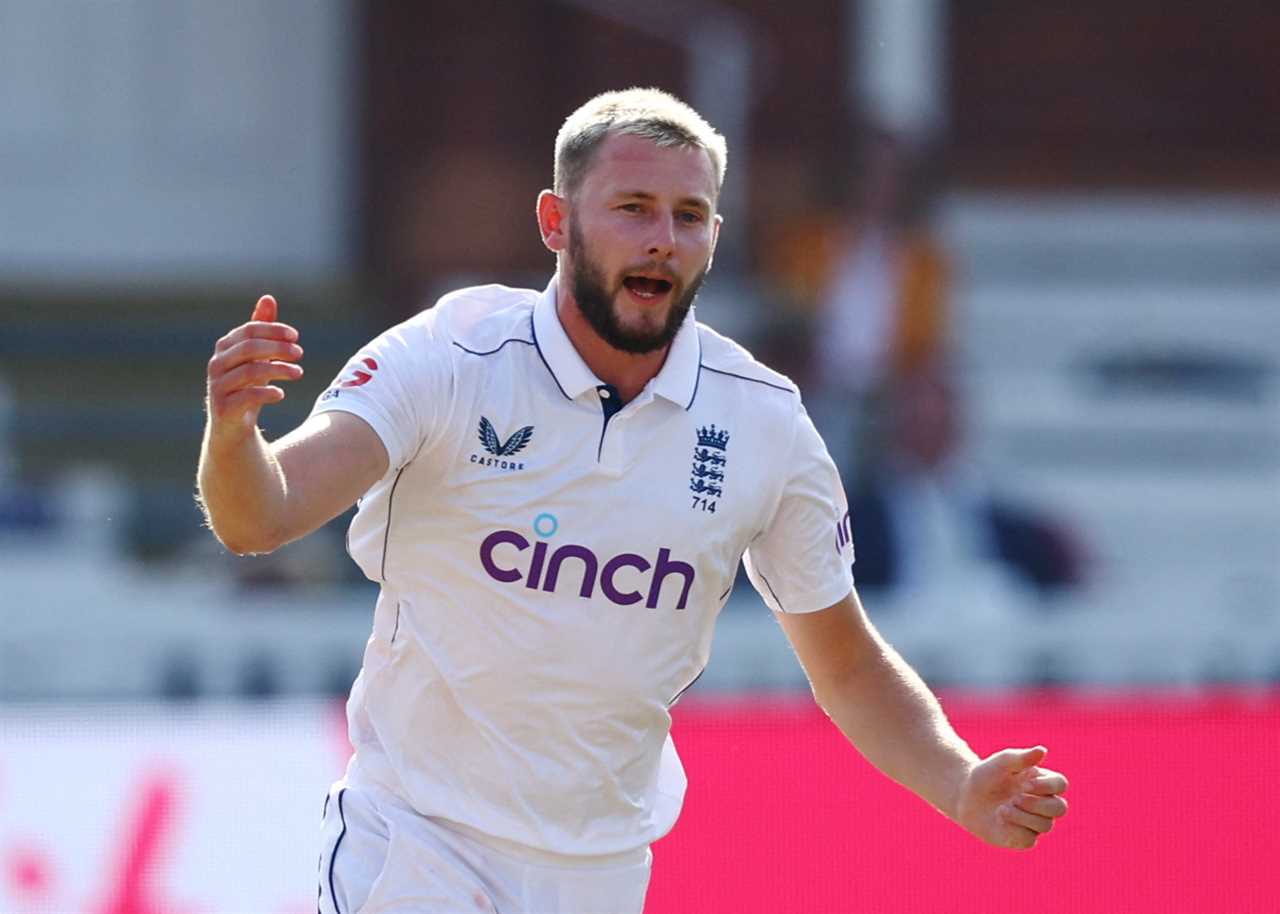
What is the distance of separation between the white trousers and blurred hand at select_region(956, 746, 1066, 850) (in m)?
0.60

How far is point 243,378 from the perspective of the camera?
3135mm

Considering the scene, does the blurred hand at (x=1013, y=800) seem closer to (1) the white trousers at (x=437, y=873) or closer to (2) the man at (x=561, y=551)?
(2) the man at (x=561, y=551)

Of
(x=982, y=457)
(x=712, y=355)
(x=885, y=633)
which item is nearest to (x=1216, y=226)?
A: (x=982, y=457)

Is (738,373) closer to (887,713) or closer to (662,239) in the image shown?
(662,239)

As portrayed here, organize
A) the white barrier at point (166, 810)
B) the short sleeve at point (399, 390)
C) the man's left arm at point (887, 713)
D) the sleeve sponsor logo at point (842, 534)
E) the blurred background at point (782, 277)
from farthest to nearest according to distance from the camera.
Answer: the blurred background at point (782, 277) < the white barrier at point (166, 810) < the sleeve sponsor logo at point (842, 534) < the man's left arm at point (887, 713) < the short sleeve at point (399, 390)

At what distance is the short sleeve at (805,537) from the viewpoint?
3.81 metres

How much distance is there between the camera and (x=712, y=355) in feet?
12.6

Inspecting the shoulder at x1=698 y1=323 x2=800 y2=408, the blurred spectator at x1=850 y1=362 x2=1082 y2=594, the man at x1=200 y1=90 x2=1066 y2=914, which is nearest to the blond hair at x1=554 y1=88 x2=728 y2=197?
the man at x1=200 y1=90 x2=1066 y2=914

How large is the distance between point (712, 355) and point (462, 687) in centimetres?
73

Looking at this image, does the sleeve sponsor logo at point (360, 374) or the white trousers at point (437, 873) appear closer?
the sleeve sponsor logo at point (360, 374)

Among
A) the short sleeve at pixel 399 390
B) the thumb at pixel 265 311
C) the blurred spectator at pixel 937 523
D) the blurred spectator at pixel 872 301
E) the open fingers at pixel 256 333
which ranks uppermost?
the thumb at pixel 265 311

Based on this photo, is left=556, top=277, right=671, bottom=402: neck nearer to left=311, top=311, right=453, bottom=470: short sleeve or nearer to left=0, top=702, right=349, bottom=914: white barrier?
left=311, top=311, right=453, bottom=470: short sleeve

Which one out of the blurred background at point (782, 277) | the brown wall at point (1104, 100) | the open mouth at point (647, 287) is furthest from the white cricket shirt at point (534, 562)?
the brown wall at point (1104, 100)

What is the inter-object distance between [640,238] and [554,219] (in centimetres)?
24
